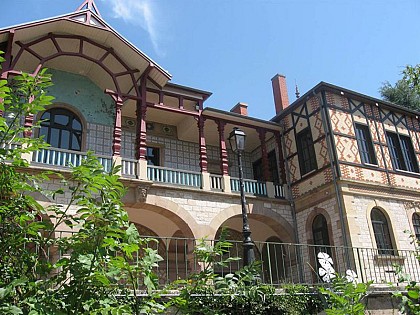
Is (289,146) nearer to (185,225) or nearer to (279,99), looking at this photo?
(279,99)

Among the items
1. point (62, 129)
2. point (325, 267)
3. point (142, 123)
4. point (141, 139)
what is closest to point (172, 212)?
point (141, 139)

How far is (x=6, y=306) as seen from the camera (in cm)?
248

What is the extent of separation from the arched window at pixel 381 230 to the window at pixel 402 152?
2.28 metres

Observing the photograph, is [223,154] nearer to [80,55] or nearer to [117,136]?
[117,136]

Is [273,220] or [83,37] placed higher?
[83,37]

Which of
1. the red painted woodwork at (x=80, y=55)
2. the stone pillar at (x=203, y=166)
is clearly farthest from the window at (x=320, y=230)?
the red painted woodwork at (x=80, y=55)

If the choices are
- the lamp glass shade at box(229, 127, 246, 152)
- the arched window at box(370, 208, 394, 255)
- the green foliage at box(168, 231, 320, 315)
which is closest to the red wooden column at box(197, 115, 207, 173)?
the lamp glass shade at box(229, 127, 246, 152)

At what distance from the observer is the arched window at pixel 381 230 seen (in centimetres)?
1258

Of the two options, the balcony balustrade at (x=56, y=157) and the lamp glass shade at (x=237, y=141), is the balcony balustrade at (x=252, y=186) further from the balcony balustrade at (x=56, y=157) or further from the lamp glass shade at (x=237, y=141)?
the lamp glass shade at (x=237, y=141)

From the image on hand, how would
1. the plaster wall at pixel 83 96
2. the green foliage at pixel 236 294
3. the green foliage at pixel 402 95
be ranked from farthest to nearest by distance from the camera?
the green foliage at pixel 402 95 → the plaster wall at pixel 83 96 → the green foliage at pixel 236 294

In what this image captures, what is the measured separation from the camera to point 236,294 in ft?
17.7

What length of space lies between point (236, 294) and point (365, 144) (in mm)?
10206

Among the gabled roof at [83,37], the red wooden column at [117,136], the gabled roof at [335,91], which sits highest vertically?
the gabled roof at [83,37]

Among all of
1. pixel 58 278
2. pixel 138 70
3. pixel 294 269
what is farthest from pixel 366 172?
pixel 58 278
